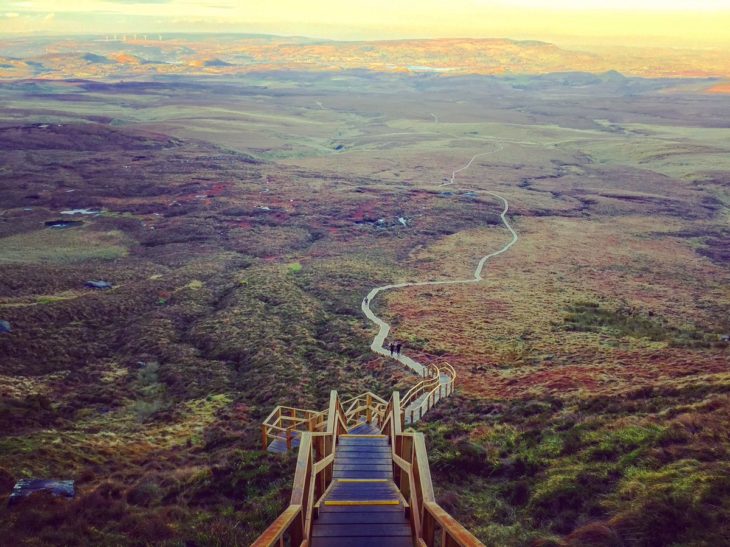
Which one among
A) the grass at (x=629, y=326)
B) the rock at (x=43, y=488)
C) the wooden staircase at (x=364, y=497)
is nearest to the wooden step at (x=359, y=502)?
the wooden staircase at (x=364, y=497)

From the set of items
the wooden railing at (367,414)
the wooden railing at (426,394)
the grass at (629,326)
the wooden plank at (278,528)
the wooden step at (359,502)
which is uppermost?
the wooden plank at (278,528)

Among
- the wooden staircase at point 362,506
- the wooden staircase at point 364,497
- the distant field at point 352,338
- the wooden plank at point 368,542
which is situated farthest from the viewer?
the distant field at point 352,338

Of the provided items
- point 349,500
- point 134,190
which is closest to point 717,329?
point 349,500

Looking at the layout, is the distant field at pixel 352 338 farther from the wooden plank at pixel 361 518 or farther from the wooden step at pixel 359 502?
the wooden plank at pixel 361 518

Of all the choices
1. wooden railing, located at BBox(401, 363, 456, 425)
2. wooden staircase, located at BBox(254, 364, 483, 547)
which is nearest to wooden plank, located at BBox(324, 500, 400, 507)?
wooden staircase, located at BBox(254, 364, 483, 547)

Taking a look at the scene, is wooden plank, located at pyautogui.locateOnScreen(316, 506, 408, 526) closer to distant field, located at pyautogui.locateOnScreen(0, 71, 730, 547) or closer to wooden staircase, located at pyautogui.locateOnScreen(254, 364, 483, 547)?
wooden staircase, located at pyautogui.locateOnScreen(254, 364, 483, 547)

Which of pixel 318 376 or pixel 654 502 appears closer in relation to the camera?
pixel 654 502

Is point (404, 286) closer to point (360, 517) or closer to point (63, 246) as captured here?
point (63, 246)

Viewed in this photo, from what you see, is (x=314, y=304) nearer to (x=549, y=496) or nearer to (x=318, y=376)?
(x=318, y=376)
